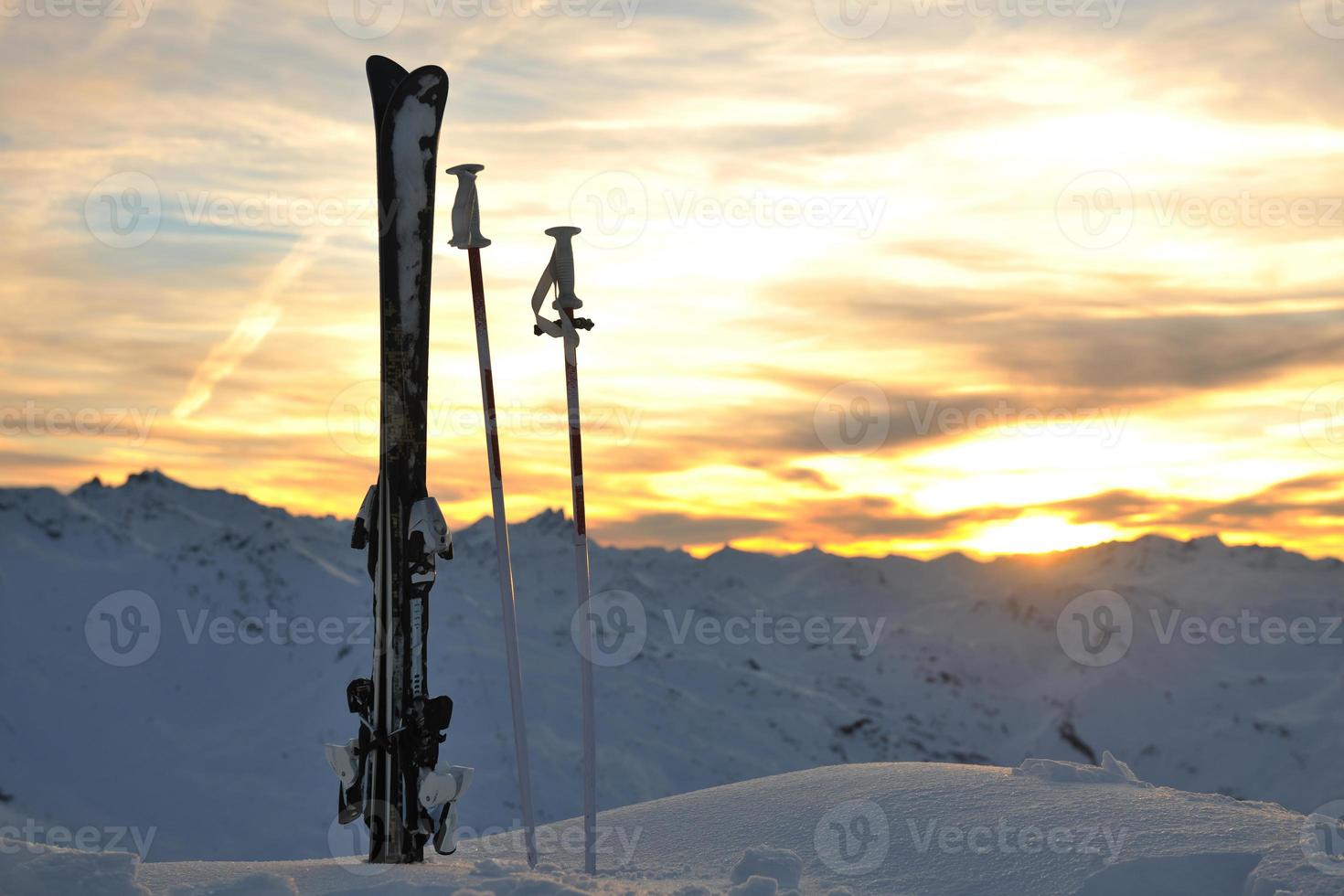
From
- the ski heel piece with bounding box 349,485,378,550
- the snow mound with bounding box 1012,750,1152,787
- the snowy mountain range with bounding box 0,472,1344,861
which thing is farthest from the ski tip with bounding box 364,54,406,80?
the snowy mountain range with bounding box 0,472,1344,861

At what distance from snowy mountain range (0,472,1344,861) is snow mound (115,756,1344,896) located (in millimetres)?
→ 34429

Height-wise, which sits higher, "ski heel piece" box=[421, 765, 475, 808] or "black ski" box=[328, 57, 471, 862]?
"black ski" box=[328, 57, 471, 862]

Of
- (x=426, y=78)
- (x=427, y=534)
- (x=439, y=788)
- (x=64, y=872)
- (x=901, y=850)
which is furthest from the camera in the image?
(x=426, y=78)

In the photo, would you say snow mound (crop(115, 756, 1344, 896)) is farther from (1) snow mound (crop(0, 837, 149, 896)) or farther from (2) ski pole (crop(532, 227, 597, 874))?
(2) ski pole (crop(532, 227, 597, 874))

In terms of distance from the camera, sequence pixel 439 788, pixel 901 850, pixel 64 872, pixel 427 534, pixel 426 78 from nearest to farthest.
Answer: pixel 64 872 → pixel 901 850 → pixel 439 788 → pixel 427 534 → pixel 426 78

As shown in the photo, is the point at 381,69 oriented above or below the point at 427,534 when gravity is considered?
above

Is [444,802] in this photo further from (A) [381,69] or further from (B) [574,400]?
(A) [381,69]

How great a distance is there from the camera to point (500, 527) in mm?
8438

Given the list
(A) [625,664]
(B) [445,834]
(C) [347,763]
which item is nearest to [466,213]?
(C) [347,763]

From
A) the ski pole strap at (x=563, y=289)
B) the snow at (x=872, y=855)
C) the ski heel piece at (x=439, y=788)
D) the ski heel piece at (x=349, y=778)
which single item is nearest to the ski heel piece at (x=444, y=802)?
the ski heel piece at (x=439, y=788)

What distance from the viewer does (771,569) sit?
153 metres

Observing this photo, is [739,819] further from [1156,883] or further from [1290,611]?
[1290,611]

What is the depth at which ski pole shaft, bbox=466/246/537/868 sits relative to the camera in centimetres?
833

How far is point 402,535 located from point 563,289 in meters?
2.37
